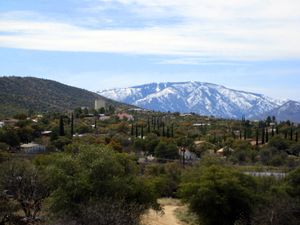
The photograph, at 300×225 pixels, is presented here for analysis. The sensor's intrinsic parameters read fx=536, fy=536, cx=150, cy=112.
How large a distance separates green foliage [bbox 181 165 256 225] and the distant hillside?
96.3m

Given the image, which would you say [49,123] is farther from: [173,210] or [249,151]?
[173,210]

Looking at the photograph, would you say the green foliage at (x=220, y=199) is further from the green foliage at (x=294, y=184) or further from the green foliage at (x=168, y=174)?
the green foliage at (x=168, y=174)

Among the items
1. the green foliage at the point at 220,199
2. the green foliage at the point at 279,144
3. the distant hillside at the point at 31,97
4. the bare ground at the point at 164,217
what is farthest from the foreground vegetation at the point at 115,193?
the distant hillside at the point at 31,97

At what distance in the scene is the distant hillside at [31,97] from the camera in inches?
5615

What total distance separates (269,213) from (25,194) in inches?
613

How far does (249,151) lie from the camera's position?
79375 mm

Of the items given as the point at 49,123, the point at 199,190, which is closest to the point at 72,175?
the point at 199,190

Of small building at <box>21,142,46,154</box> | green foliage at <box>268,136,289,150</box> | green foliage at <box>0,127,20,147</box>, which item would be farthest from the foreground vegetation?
green foliage at <box>268,136,289,150</box>

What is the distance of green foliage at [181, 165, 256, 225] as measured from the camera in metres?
38.0

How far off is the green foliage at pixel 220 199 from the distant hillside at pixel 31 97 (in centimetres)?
9628

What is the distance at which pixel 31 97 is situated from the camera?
164375 mm

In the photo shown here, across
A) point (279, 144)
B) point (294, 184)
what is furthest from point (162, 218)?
point (279, 144)

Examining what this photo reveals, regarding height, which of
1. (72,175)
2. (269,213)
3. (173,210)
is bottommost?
(173,210)

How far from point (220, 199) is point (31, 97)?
438 ft
